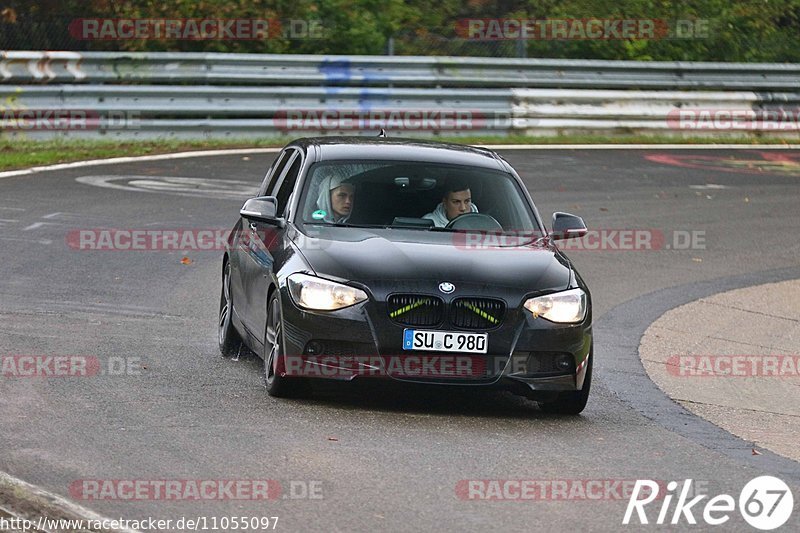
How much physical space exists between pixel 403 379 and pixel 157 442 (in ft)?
4.94

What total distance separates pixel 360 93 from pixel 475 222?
1528cm

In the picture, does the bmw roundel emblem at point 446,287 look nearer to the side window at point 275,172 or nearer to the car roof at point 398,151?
the car roof at point 398,151

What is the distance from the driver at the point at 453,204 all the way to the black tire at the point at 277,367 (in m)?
1.31

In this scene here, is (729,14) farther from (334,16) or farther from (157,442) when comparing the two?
(157,442)

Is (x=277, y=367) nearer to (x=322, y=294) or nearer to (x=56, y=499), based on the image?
(x=322, y=294)

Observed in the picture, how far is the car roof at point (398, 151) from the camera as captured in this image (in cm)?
1009

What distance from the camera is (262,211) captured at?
9.61 meters

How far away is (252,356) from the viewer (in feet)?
34.2

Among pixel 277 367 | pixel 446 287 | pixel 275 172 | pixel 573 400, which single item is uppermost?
pixel 275 172

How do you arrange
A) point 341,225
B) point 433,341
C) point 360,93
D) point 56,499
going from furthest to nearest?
point 360,93
point 341,225
point 433,341
point 56,499

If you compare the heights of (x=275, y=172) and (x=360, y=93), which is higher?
(x=275, y=172)

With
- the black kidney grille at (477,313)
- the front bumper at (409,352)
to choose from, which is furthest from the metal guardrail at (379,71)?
the black kidney grille at (477,313)

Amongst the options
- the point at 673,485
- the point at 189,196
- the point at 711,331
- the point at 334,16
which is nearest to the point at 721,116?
the point at 334,16

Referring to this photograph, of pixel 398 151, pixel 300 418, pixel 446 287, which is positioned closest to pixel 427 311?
pixel 446 287
